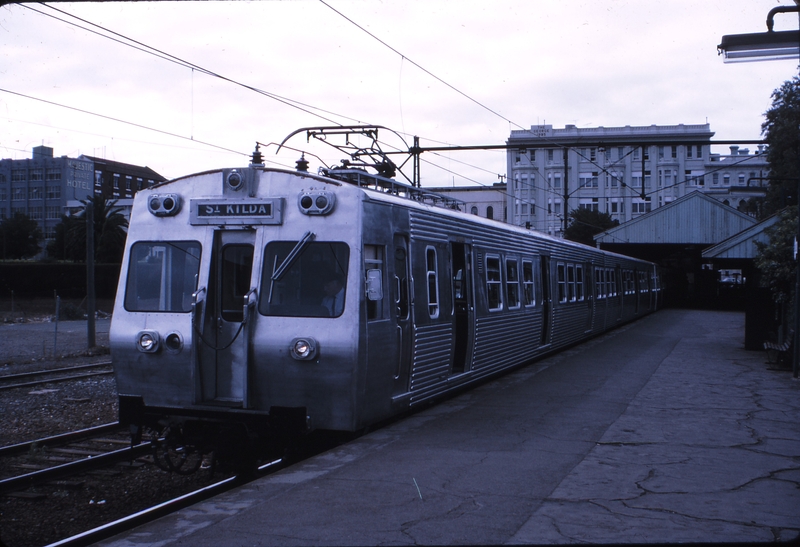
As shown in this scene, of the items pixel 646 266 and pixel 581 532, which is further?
pixel 646 266

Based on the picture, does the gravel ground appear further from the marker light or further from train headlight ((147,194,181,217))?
train headlight ((147,194,181,217))

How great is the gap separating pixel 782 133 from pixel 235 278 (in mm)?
50981

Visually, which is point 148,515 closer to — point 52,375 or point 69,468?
point 69,468

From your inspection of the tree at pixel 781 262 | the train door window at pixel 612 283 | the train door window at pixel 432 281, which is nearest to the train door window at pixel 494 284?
the train door window at pixel 432 281

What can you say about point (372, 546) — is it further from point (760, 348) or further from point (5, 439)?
point (760, 348)

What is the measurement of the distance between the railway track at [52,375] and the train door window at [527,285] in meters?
8.40

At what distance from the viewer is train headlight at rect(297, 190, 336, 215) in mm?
7863

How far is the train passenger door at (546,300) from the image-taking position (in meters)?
16.9

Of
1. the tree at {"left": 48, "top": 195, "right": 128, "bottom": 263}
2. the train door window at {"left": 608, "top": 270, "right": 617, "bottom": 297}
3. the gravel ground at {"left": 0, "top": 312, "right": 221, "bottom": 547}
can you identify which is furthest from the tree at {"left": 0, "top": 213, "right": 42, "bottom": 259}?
the train door window at {"left": 608, "top": 270, "right": 617, "bottom": 297}

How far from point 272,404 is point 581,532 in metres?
3.58

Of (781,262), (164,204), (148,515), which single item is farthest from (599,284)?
(148,515)

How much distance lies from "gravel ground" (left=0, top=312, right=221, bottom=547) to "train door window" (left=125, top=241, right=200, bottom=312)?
1.79 m

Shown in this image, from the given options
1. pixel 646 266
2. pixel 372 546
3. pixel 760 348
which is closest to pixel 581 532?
pixel 372 546

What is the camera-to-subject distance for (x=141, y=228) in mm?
8430
